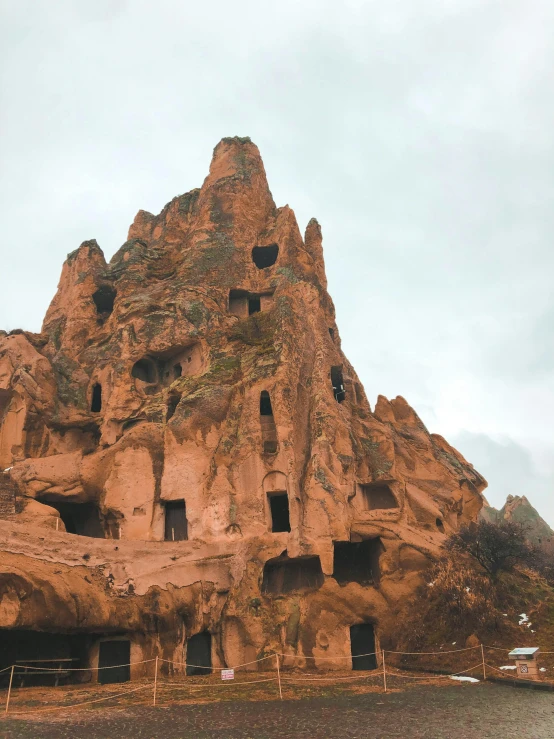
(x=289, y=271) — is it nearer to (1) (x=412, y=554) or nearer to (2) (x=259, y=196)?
(2) (x=259, y=196)

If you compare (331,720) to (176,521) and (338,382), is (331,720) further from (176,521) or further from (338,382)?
(338,382)

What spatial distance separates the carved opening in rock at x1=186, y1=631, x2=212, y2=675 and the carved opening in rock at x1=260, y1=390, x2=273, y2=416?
9.41m

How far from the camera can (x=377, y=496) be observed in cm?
2800

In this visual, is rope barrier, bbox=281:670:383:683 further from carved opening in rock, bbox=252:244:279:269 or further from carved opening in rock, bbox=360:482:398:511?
carved opening in rock, bbox=252:244:279:269

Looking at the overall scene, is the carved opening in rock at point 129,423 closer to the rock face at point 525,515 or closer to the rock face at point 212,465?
the rock face at point 212,465

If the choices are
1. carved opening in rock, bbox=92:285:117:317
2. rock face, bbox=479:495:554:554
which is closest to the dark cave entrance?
carved opening in rock, bbox=92:285:117:317

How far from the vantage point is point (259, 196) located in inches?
1449

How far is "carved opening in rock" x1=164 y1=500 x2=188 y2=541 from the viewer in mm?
24734

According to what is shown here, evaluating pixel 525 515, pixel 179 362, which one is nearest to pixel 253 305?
pixel 179 362

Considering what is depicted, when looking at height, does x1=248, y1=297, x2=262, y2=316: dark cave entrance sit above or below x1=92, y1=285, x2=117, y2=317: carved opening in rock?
below

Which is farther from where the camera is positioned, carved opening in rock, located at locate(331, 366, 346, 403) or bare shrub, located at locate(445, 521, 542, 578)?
carved opening in rock, located at locate(331, 366, 346, 403)

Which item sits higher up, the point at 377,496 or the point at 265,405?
the point at 265,405

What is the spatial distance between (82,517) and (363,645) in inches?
538

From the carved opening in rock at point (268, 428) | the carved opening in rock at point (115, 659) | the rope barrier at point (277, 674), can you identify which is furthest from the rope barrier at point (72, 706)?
the carved opening in rock at point (268, 428)
